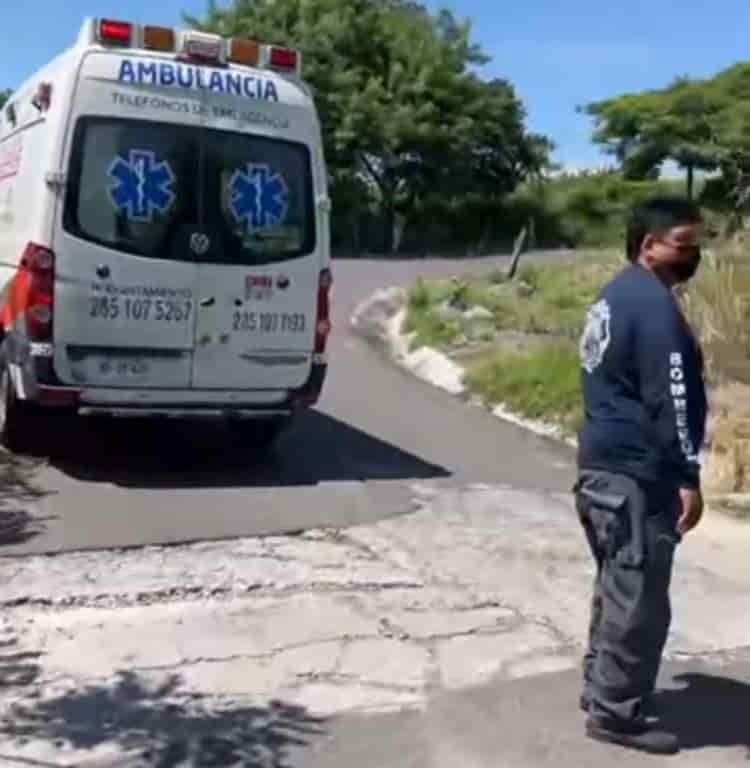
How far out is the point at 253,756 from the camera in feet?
15.4

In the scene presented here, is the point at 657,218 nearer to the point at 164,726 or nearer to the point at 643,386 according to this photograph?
the point at 643,386

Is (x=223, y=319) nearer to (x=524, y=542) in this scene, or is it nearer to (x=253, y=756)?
(x=524, y=542)

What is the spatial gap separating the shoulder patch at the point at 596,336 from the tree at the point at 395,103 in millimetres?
33371

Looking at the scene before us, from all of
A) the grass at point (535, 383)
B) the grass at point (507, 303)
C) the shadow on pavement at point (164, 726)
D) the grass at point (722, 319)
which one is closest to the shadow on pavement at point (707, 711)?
the shadow on pavement at point (164, 726)

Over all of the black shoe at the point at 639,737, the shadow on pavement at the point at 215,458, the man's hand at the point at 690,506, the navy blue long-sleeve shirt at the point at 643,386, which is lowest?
the black shoe at the point at 639,737

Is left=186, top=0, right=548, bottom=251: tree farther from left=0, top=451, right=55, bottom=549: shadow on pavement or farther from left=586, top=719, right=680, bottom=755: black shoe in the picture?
left=586, top=719, right=680, bottom=755: black shoe

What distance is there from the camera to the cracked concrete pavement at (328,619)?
209 inches

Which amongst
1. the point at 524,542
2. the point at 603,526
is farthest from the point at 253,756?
the point at 524,542

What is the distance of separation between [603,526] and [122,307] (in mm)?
4702

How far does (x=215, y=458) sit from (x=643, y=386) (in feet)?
18.5

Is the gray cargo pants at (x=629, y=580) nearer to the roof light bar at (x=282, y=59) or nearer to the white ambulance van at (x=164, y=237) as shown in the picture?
the white ambulance van at (x=164, y=237)

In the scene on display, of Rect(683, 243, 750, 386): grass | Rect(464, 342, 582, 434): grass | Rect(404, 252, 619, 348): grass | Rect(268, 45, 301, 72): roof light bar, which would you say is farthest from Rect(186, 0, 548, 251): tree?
Rect(268, 45, 301, 72): roof light bar

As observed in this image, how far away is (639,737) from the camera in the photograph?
484 centimetres

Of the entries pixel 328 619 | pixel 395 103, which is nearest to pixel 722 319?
pixel 328 619
